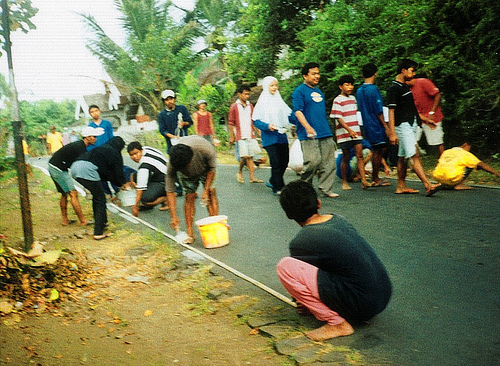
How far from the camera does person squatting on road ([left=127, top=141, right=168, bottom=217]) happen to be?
29.9 feet

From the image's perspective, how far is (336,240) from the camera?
365 cm

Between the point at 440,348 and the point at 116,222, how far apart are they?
275 inches

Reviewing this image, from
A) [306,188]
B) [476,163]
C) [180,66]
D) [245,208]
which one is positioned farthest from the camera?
[180,66]

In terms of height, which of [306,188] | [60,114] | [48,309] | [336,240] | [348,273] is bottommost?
[48,309]

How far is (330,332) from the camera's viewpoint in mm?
3684

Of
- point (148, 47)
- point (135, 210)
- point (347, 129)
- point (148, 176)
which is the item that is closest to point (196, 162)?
point (148, 176)

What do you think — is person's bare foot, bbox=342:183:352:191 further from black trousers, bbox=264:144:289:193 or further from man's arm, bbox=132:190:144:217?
man's arm, bbox=132:190:144:217

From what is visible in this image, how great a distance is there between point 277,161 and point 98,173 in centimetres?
333

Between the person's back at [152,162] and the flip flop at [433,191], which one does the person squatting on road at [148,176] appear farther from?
the flip flop at [433,191]

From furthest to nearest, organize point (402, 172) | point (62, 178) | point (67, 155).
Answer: point (62, 178) → point (67, 155) → point (402, 172)

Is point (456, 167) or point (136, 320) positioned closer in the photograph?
point (136, 320)

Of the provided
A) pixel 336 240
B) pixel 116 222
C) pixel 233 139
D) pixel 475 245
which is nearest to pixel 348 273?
pixel 336 240

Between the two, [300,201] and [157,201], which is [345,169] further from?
[300,201]

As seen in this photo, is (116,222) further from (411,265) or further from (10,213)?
(411,265)
